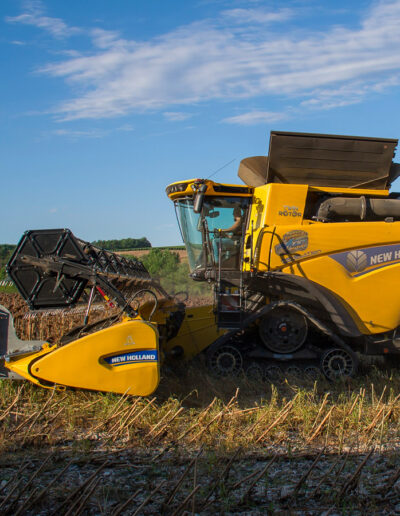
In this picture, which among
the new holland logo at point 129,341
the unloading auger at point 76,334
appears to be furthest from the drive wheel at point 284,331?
the new holland logo at point 129,341

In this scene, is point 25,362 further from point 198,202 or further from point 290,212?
point 290,212

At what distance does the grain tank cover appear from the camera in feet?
22.6

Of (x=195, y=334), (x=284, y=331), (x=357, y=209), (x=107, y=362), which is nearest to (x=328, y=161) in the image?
(x=357, y=209)

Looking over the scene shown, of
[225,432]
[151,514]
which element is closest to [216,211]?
[225,432]

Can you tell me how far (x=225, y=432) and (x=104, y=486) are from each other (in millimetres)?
1371

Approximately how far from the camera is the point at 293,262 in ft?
21.6

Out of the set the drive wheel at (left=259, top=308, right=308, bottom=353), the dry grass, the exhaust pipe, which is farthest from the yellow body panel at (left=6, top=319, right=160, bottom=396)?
the exhaust pipe

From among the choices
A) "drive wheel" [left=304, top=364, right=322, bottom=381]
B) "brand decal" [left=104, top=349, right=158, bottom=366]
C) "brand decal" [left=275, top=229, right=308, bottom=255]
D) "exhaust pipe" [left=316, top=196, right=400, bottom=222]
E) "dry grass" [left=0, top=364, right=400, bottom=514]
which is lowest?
"drive wheel" [left=304, top=364, right=322, bottom=381]

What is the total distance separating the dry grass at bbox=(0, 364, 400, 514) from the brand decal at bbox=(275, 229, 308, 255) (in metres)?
1.76

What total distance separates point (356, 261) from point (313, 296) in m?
0.69

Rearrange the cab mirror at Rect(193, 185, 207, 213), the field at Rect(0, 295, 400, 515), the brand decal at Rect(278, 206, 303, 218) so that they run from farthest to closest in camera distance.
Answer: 1. the brand decal at Rect(278, 206, 303, 218)
2. the cab mirror at Rect(193, 185, 207, 213)
3. the field at Rect(0, 295, 400, 515)

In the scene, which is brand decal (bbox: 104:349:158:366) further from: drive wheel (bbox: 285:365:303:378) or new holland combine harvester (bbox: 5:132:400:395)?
drive wheel (bbox: 285:365:303:378)

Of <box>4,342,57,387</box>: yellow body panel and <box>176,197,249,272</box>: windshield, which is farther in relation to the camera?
<box>176,197,249,272</box>: windshield

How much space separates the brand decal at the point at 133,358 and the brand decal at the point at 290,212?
261 cm
